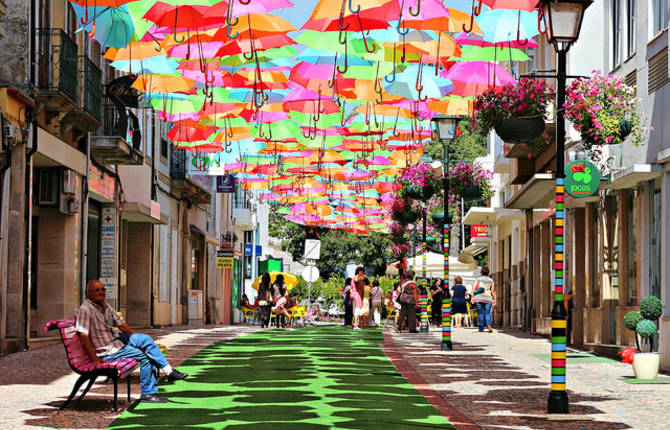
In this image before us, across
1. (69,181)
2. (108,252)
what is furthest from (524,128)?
(108,252)

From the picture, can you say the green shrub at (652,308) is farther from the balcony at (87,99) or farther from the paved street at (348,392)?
the balcony at (87,99)

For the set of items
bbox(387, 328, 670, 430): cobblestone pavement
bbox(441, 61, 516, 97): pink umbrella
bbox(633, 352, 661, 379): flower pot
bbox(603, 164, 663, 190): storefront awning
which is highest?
bbox(441, 61, 516, 97): pink umbrella

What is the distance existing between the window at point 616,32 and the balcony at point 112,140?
11891 mm

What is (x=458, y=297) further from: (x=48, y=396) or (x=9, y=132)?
(x=48, y=396)

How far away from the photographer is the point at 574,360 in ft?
70.8

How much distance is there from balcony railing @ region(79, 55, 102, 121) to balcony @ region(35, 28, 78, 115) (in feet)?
4.31

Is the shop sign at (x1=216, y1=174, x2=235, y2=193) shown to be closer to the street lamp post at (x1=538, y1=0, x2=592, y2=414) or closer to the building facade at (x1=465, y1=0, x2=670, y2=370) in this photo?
the building facade at (x1=465, y1=0, x2=670, y2=370)

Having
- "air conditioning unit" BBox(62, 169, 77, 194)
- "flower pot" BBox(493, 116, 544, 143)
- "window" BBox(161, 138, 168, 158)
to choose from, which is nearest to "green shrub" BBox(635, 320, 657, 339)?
"flower pot" BBox(493, 116, 544, 143)

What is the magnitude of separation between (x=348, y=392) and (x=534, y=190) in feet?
63.1

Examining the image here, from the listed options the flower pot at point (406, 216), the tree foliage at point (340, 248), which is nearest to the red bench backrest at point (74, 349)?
the flower pot at point (406, 216)

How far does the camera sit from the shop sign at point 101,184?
95.1ft

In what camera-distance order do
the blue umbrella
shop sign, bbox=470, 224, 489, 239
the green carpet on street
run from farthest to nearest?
shop sign, bbox=470, 224, 489, 239 → the blue umbrella → the green carpet on street

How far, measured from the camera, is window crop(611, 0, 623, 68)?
75.3 feet

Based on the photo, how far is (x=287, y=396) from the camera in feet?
43.3
